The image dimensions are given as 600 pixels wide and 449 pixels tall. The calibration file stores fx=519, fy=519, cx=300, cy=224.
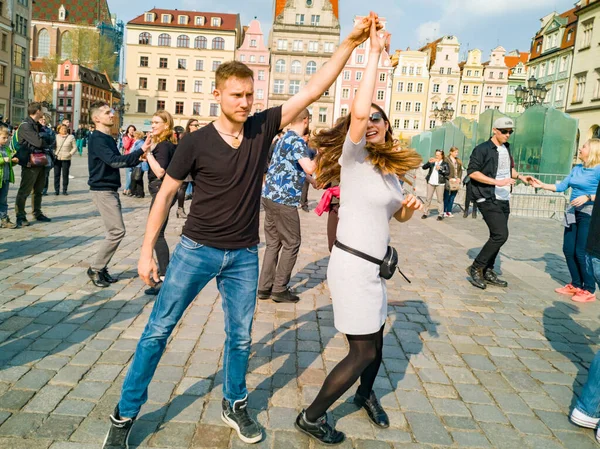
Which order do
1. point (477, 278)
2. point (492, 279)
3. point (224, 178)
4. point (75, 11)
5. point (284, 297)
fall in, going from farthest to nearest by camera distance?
point (75, 11) → point (492, 279) → point (477, 278) → point (284, 297) → point (224, 178)

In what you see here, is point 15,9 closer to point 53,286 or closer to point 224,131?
point 53,286

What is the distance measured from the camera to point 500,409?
11.6 feet

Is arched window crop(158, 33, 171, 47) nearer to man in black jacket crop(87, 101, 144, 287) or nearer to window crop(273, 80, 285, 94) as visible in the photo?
window crop(273, 80, 285, 94)

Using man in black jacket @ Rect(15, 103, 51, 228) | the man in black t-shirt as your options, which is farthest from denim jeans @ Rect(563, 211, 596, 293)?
man in black jacket @ Rect(15, 103, 51, 228)

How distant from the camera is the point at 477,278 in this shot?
274 inches

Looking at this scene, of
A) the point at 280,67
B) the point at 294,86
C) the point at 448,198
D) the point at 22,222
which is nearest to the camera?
the point at 22,222

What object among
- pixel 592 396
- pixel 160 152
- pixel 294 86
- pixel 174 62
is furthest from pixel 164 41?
pixel 592 396

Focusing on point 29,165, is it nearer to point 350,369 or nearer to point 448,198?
point 350,369

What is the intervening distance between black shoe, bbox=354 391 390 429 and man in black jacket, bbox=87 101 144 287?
3.70 m

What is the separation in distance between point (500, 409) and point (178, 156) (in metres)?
2.71

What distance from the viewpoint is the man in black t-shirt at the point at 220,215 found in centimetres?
274

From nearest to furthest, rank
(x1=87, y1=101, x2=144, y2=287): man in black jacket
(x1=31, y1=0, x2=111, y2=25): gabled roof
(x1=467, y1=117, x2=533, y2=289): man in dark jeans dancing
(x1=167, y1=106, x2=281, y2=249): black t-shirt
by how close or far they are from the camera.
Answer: (x1=167, y1=106, x2=281, y2=249): black t-shirt
(x1=87, y1=101, x2=144, y2=287): man in black jacket
(x1=467, y1=117, x2=533, y2=289): man in dark jeans dancing
(x1=31, y1=0, x2=111, y2=25): gabled roof

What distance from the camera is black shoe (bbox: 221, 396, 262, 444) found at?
296 cm

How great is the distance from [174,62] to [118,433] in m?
77.9
